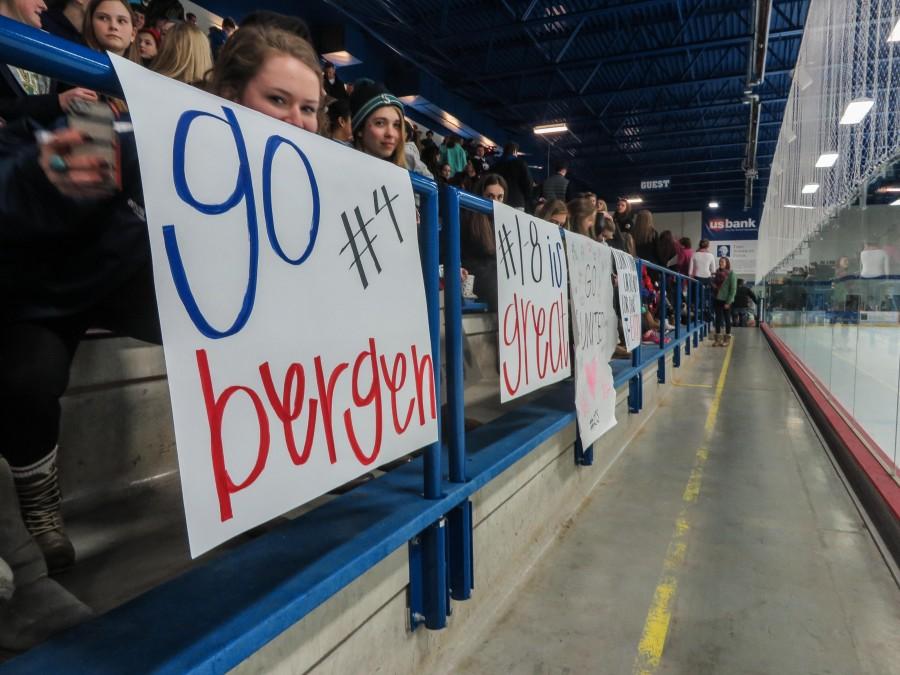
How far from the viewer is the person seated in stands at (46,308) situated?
2.56 feet

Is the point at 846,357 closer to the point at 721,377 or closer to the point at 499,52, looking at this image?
the point at 721,377

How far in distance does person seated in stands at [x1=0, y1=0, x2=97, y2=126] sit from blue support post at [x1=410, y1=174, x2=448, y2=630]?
0.67 m

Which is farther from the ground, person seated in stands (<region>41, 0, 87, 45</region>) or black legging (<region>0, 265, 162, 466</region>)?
person seated in stands (<region>41, 0, 87, 45</region>)

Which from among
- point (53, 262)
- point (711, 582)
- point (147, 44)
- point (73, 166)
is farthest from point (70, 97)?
point (147, 44)

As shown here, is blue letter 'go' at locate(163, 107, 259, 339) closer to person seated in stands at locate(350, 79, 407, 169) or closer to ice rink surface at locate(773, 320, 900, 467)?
person seated in stands at locate(350, 79, 407, 169)

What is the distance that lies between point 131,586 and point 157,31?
148 inches

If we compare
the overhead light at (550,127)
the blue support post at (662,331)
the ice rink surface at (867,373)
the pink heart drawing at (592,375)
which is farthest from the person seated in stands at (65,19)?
the overhead light at (550,127)

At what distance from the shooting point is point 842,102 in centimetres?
424

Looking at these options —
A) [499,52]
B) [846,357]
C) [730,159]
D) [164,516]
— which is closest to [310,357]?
[164,516]

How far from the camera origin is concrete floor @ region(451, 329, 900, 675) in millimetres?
1547

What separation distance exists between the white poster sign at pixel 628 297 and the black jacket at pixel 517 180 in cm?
259

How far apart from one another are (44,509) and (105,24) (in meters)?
1.64

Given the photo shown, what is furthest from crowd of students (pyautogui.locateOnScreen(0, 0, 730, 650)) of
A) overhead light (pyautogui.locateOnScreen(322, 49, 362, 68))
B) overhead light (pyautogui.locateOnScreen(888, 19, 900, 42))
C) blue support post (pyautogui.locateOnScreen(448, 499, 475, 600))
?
overhead light (pyautogui.locateOnScreen(322, 49, 362, 68))

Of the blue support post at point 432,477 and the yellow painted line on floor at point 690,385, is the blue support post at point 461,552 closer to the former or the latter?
the blue support post at point 432,477
